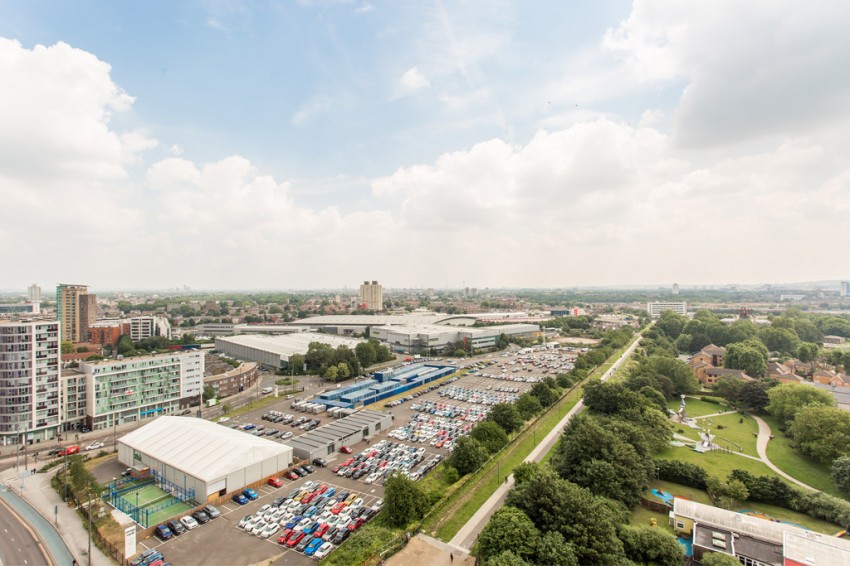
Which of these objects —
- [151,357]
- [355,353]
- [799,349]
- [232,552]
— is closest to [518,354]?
[355,353]

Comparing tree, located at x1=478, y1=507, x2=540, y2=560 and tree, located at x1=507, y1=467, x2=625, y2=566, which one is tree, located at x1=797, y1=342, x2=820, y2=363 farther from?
tree, located at x1=478, y1=507, x2=540, y2=560

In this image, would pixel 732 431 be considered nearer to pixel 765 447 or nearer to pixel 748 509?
pixel 765 447

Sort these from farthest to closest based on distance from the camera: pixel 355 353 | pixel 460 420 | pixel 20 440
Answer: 1. pixel 355 353
2. pixel 460 420
3. pixel 20 440

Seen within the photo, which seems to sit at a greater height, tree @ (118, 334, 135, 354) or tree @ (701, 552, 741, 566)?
tree @ (118, 334, 135, 354)

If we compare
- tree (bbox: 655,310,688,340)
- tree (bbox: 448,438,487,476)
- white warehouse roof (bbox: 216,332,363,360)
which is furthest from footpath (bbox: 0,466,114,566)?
tree (bbox: 655,310,688,340)

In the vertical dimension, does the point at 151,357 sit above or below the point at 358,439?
above

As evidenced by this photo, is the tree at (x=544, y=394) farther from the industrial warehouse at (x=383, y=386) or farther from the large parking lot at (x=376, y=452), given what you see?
the industrial warehouse at (x=383, y=386)

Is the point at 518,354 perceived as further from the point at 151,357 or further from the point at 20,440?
the point at 20,440
